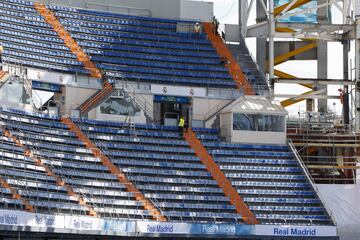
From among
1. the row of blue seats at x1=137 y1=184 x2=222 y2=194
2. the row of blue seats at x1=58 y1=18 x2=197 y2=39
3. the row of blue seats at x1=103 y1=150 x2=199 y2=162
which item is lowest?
the row of blue seats at x1=137 y1=184 x2=222 y2=194

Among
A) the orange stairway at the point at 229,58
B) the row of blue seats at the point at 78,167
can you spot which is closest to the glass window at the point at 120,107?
the row of blue seats at the point at 78,167

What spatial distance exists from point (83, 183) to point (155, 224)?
300 centimetres

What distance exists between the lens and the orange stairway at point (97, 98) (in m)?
44.9

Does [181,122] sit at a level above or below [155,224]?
above

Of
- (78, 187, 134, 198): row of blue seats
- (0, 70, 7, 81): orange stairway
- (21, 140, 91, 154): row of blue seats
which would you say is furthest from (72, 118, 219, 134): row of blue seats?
(78, 187, 134, 198): row of blue seats

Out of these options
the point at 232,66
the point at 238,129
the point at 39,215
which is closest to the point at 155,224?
the point at 39,215

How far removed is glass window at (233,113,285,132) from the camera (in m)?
46.4

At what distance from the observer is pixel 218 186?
42.6m

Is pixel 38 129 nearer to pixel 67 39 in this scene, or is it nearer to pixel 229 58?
pixel 67 39

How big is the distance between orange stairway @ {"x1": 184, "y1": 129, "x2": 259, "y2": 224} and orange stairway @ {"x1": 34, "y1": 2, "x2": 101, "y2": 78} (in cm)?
495

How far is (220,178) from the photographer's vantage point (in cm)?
4309

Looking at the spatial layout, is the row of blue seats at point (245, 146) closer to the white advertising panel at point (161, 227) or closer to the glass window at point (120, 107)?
the glass window at point (120, 107)

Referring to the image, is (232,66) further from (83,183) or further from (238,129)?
(83,183)

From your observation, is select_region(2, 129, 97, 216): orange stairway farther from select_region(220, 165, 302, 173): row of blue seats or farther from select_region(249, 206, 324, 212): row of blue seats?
select_region(220, 165, 302, 173): row of blue seats
